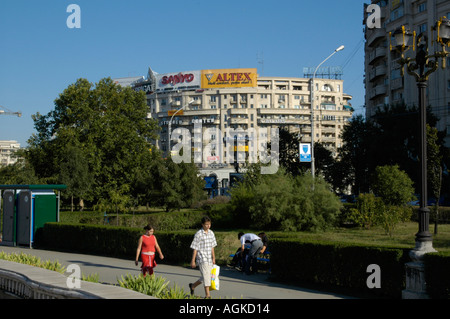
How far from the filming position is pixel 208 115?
12250 cm

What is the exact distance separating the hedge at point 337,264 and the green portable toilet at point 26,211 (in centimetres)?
1163

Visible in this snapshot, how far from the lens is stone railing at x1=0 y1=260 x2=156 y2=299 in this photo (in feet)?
23.7

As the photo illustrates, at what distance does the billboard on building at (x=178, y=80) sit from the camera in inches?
4437

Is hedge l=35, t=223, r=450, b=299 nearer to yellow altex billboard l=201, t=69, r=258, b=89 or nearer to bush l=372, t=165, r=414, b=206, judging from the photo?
bush l=372, t=165, r=414, b=206

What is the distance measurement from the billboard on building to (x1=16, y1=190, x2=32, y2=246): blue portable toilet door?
9282cm

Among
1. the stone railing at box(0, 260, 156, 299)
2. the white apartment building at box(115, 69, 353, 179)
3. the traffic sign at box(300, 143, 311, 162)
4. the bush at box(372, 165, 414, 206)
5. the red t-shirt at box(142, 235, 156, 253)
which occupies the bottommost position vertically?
the stone railing at box(0, 260, 156, 299)

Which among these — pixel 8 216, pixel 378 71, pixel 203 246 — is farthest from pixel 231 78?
pixel 203 246

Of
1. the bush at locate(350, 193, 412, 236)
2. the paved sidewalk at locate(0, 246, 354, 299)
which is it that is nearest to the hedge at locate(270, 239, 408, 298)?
the paved sidewalk at locate(0, 246, 354, 299)

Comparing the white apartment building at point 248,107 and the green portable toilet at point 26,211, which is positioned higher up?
the white apartment building at point 248,107

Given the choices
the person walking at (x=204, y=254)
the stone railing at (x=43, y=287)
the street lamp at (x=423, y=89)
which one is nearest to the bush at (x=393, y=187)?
the street lamp at (x=423, y=89)

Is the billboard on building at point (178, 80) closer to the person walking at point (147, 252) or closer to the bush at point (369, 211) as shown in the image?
the bush at point (369, 211)

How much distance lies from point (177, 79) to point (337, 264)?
106726 millimetres

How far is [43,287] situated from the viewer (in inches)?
322
